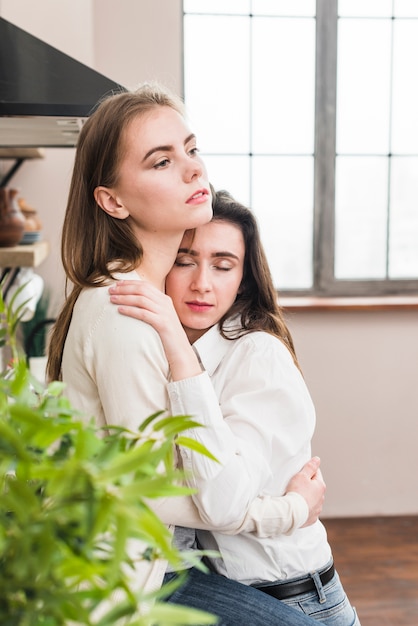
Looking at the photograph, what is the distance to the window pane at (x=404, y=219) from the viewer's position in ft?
13.1

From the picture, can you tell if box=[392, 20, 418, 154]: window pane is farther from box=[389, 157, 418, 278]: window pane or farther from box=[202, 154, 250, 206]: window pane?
box=[202, 154, 250, 206]: window pane

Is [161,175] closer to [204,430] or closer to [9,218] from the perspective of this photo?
[204,430]

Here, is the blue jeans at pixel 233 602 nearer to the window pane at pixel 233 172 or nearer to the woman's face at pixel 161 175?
the woman's face at pixel 161 175

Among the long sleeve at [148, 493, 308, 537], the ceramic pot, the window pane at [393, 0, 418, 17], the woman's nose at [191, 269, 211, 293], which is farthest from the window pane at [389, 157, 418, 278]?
the long sleeve at [148, 493, 308, 537]

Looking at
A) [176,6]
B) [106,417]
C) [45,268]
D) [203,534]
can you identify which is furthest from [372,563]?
[176,6]

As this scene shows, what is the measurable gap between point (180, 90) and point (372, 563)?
223cm

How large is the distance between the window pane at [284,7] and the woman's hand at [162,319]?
2.91m

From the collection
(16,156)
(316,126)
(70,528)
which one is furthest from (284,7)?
(70,528)

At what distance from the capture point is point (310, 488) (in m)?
1.43

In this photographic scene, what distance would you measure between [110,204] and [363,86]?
2.75m

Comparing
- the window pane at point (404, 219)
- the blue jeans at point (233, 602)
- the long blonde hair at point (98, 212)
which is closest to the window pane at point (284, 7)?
the window pane at point (404, 219)

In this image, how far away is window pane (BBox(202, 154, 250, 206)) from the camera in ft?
12.9

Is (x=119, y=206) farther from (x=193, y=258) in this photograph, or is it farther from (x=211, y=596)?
(x=211, y=596)

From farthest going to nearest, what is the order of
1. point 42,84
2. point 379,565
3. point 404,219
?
point 404,219 < point 379,565 < point 42,84
